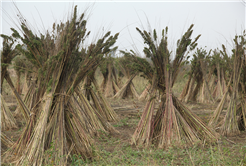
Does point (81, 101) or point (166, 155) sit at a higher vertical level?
point (81, 101)

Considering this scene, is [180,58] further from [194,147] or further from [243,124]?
[243,124]

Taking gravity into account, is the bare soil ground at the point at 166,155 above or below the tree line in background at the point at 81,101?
below

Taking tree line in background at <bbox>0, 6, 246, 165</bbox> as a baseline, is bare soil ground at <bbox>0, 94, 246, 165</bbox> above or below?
below

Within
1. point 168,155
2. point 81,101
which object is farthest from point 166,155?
point 81,101

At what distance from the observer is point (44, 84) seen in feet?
8.85

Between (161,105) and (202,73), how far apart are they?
220 inches

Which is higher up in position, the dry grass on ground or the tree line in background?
the tree line in background

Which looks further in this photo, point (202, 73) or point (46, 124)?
point (202, 73)

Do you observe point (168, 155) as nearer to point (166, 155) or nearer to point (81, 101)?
point (166, 155)

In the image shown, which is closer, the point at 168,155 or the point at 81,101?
the point at 168,155

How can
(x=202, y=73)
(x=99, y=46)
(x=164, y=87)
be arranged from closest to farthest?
1. (x=99, y=46)
2. (x=164, y=87)
3. (x=202, y=73)

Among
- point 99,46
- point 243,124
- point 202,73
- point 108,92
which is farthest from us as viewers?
point 108,92

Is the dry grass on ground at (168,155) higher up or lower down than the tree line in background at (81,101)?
lower down

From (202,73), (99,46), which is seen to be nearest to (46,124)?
(99,46)
